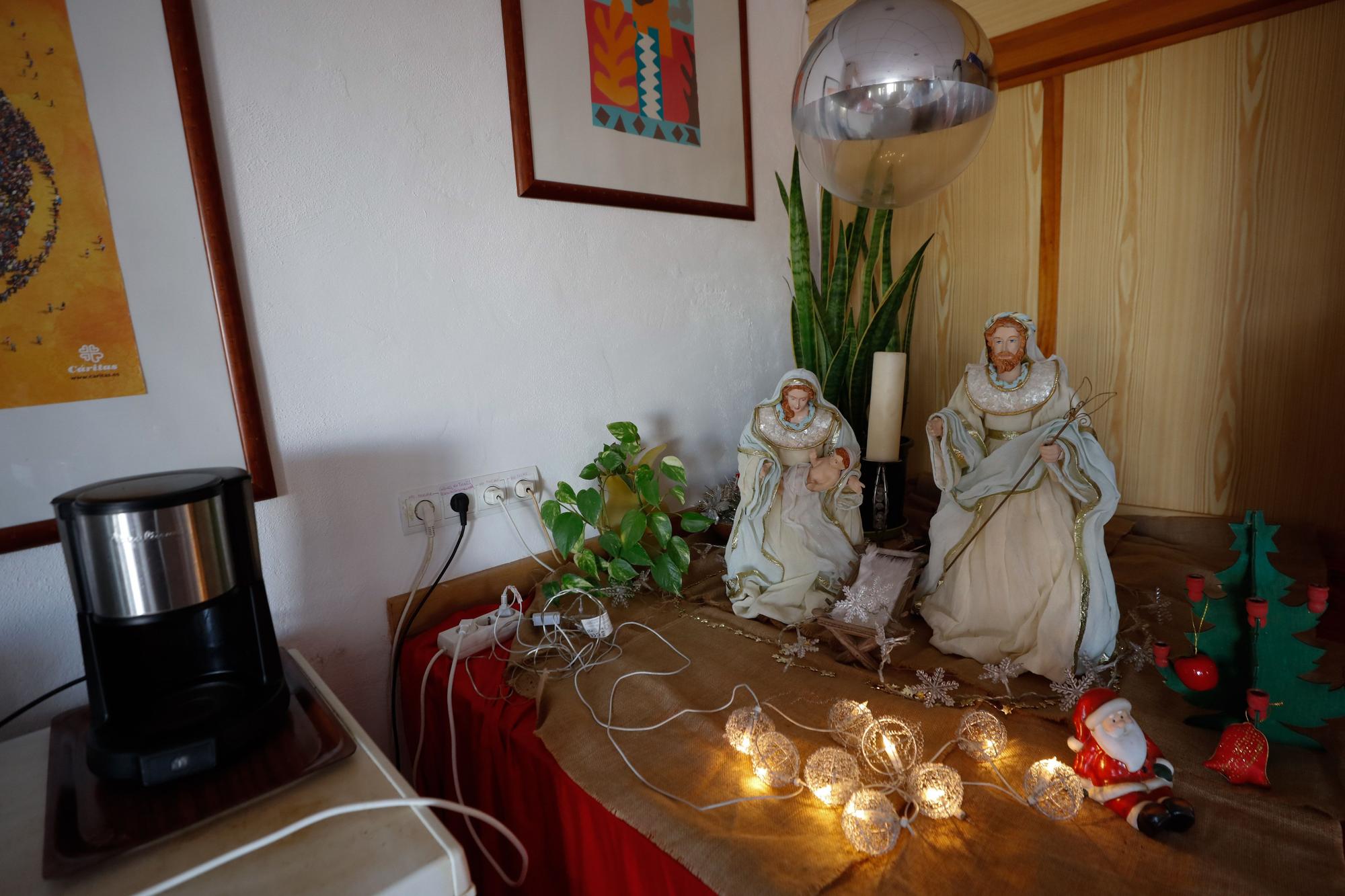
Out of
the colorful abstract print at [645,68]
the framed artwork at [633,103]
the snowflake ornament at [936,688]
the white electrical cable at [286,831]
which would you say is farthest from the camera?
the colorful abstract print at [645,68]

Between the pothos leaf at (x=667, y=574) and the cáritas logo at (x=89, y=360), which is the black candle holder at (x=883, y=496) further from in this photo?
the cáritas logo at (x=89, y=360)

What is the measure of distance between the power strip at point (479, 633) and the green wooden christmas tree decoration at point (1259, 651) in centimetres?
98

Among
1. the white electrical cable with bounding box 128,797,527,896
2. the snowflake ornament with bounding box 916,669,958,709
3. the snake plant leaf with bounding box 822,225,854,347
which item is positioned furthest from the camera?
the snake plant leaf with bounding box 822,225,854,347

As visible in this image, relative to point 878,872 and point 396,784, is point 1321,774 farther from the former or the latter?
point 396,784

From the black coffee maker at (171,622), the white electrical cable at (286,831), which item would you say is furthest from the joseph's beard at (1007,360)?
the black coffee maker at (171,622)

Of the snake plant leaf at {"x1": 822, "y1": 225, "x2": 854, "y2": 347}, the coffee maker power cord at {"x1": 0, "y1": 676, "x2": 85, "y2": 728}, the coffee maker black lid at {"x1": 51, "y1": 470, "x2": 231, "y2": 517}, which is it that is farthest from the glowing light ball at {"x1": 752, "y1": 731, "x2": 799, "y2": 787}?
the snake plant leaf at {"x1": 822, "y1": 225, "x2": 854, "y2": 347}

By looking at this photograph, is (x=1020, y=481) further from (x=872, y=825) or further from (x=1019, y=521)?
(x=872, y=825)

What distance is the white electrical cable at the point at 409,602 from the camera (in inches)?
46.3

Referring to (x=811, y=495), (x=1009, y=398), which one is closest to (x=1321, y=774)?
(x=1009, y=398)

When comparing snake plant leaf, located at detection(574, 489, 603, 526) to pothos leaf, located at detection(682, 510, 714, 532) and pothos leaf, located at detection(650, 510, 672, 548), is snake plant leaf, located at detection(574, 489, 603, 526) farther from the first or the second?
pothos leaf, located at detection(682, 510, 714, 532)

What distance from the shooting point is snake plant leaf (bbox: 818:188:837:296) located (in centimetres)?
165

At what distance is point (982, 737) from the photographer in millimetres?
775

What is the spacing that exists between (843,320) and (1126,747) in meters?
1.15

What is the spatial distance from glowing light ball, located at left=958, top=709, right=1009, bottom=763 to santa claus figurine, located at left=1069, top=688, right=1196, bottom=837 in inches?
3.3
